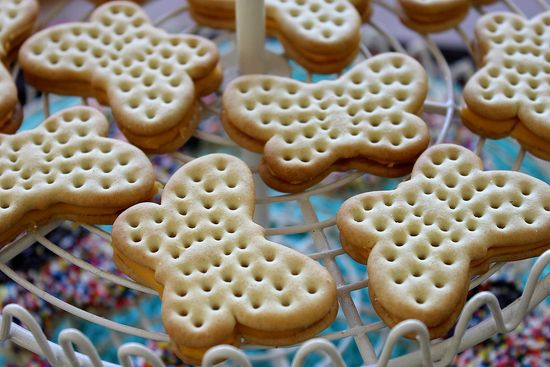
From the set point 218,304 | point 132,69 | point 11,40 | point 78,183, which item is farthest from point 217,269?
point 11,40

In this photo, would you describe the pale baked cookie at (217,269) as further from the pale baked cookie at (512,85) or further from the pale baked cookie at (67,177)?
the pale baked cookie at (512,85)

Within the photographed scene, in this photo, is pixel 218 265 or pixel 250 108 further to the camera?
pixel 250 108

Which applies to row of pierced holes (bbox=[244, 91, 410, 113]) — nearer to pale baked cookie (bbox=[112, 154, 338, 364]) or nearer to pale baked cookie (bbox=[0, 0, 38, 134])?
pale baked cookie (bbox=[112, 154, 338, 364])

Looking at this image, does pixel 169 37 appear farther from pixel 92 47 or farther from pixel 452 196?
pixel 452 196

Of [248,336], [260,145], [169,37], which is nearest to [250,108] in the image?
[260,145]

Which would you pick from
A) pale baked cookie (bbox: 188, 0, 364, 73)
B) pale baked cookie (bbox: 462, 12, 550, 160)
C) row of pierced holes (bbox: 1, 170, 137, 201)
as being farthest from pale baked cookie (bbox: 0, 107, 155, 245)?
pale baked cookie (bbox: 462, 12, 550, 160)

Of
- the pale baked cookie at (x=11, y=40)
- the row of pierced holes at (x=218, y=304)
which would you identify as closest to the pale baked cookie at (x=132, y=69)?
the pale baked cookie at (x=11, y=40)
